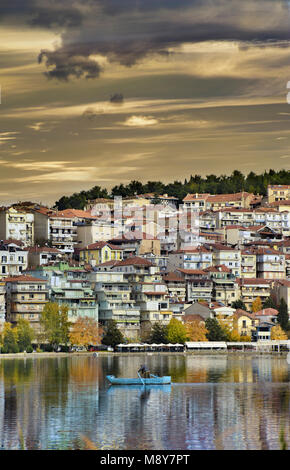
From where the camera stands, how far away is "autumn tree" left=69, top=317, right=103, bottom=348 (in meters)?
47.6

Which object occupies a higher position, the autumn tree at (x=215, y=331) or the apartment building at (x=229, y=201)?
the apartment building at (x=229, y=201)

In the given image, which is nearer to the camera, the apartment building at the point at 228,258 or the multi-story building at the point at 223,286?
the multi-story building at the point at 223,286

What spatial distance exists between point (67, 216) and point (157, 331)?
15861mm

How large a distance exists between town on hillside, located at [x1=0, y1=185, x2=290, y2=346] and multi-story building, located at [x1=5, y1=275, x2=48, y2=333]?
0.14 feet

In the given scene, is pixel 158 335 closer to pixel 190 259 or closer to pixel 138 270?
pixel 138 270

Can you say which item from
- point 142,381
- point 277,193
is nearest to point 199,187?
point 277,193

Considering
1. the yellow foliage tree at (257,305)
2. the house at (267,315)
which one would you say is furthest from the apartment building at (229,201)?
the house at (267,315)

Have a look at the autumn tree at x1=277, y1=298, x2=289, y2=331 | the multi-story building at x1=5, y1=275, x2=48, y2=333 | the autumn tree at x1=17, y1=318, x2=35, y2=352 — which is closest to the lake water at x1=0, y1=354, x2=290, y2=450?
the autumn tree at x1=17, y1=318, x2=35, y2=352

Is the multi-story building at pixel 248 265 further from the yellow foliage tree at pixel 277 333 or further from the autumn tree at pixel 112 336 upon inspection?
the autumn tree at pixel 112 336

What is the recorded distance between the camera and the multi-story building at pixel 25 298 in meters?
49.4

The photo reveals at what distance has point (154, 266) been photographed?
185 feet

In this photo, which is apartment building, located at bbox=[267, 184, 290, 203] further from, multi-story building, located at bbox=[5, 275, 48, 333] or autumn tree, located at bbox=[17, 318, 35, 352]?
autumn tree, located at bbox=[17, 318, 35, 352]

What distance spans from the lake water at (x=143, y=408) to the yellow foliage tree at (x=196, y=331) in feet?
30.4

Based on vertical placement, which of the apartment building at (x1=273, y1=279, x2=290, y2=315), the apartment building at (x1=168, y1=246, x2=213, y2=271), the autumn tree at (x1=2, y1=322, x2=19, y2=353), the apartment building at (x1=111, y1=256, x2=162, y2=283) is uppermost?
the apartment building at (x1=168, y1=246, x2=213, y2=271)
